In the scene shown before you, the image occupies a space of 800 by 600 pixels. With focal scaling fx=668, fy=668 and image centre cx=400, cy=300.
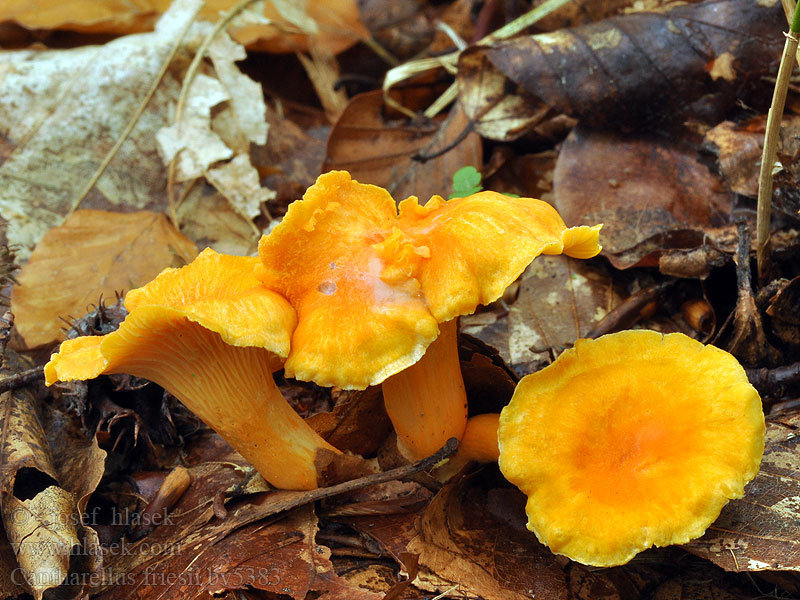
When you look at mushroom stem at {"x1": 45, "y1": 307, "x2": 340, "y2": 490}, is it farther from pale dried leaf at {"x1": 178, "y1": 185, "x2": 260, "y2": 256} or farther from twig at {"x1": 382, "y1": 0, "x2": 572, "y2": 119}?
twig at {"x1": 382, "y1": 0, "x2": 572, "y2": 119}

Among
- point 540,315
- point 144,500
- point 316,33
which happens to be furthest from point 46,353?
point 316,33

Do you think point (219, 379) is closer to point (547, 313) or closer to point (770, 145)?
point (547, 313)

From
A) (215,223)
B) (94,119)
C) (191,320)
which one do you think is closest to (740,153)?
(191,320)

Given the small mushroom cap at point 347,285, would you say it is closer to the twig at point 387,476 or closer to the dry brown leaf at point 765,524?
the twig at point 387,476

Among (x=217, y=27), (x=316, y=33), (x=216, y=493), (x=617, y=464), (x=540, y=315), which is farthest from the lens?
(x=316, y=33)

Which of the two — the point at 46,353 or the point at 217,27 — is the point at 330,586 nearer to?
the point at 46,353

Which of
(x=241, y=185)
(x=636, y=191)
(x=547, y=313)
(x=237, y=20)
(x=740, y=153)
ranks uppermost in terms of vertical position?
(x=237, y=20)
